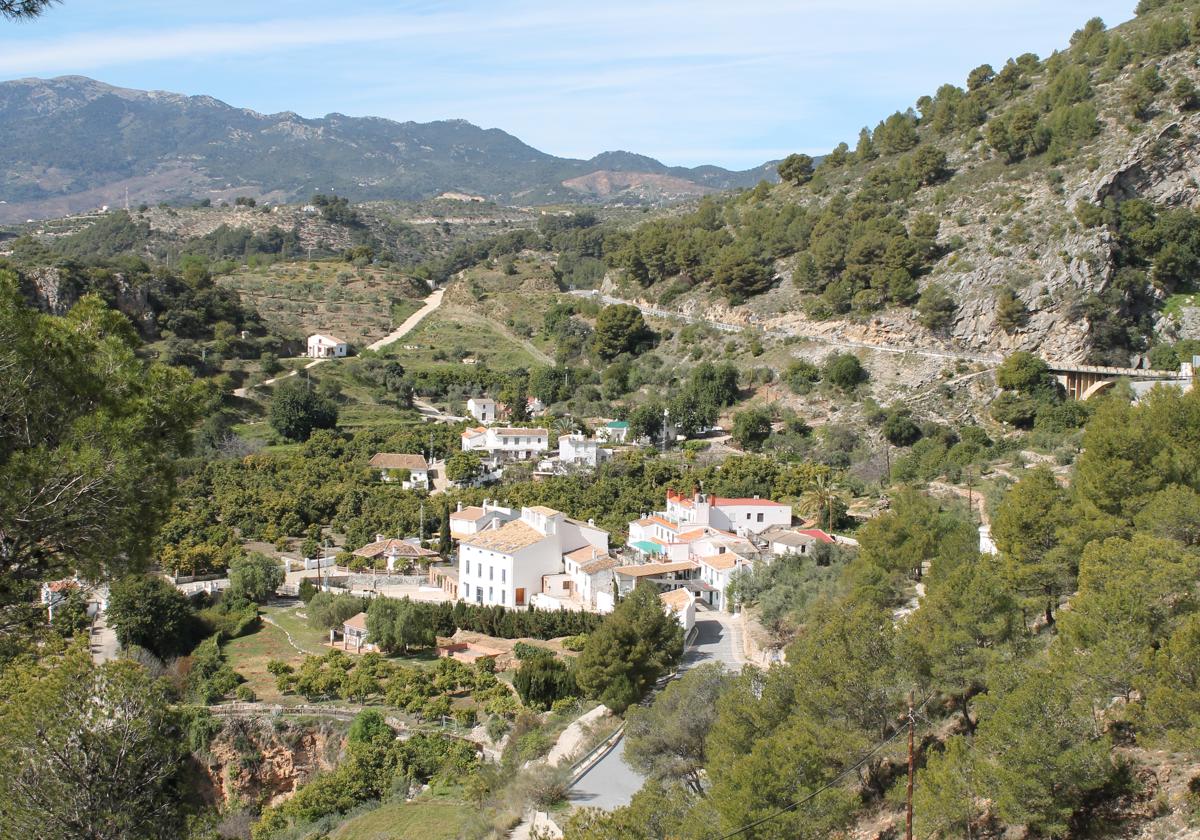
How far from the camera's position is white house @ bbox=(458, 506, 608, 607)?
2731 cm

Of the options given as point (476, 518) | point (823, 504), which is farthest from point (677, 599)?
point (476, 518)

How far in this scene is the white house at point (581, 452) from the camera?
38.4m

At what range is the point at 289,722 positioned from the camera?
66.2ft

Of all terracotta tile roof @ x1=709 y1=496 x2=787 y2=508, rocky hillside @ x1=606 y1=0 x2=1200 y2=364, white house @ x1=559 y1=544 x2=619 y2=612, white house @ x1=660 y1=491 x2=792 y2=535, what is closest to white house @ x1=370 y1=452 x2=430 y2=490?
white house @ x1=559 y1=544 x2=619 y2=612

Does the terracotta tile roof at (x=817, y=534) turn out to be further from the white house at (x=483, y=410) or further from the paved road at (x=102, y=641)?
the white house at (x=483, y=410)

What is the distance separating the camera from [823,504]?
30125mm

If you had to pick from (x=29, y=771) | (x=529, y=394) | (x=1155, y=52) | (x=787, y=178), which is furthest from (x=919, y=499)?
(x=787, y=178)

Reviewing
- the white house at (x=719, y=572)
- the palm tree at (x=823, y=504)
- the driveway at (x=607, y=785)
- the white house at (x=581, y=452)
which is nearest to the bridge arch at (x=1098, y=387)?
the palm tree at (x=823, y=504)

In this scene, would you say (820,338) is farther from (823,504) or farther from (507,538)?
(507,538)

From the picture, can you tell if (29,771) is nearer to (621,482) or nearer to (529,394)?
(621,482)

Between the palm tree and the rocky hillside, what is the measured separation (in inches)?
434

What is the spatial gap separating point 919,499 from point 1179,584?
1107 centimetres

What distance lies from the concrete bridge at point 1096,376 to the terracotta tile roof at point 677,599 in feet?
60.5

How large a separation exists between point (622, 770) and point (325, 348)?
140 ft
